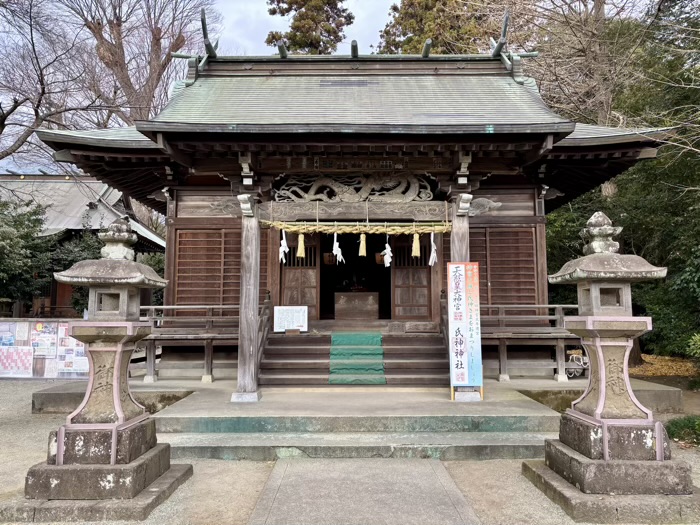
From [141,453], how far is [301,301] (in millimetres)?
5742

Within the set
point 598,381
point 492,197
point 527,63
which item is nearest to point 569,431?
point 598,381

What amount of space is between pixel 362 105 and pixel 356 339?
444cm

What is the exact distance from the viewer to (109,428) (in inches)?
159

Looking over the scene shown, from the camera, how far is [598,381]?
425 centimetres

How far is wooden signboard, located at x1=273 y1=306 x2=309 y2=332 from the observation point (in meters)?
9.02

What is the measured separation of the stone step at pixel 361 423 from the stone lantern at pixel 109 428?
1.22m

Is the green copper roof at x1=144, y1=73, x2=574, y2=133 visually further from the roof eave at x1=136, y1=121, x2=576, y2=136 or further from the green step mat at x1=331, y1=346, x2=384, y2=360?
the green step mat at x1=331, y1=346, x2=384, y2=360

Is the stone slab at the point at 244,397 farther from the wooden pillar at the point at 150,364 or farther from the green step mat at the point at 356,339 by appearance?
the wooden pillar at the point at 150,364

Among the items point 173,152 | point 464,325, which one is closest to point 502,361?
point 464,325

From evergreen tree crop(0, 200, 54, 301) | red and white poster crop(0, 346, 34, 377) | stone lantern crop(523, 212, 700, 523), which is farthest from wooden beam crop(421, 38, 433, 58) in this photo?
evergreen tree crop(0, 200, 54, 301)

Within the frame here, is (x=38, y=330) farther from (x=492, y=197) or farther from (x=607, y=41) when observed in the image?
(x=607, y=41)

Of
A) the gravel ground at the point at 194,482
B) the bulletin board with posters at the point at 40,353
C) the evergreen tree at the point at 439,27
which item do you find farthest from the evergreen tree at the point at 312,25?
the gravel ground at the point at 194,482

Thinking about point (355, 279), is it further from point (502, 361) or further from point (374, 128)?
point (374, 128)

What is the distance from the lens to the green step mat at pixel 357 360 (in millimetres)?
8125
